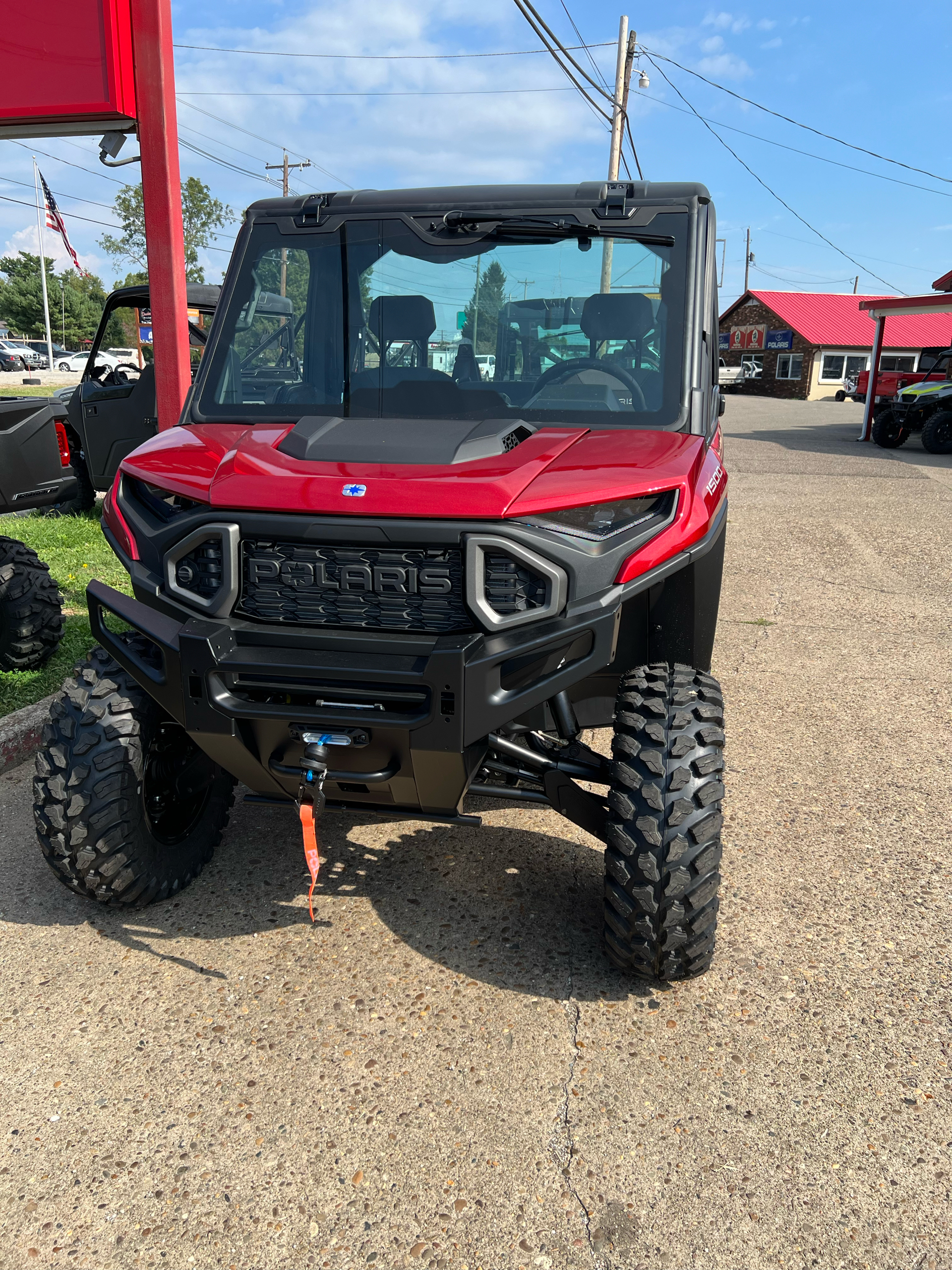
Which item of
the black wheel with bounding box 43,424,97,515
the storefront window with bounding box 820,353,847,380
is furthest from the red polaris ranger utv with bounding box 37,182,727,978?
the storefront window with bounding box 820,353,847,380

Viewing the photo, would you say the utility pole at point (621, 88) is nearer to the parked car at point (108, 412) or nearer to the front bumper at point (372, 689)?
the parked car at point (108, 412)

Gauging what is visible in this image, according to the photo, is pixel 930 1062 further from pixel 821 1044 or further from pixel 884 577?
pixel 884 577

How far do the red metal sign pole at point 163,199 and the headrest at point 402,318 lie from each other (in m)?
2.23

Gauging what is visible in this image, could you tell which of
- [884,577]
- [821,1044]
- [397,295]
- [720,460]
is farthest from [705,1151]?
[884,577]

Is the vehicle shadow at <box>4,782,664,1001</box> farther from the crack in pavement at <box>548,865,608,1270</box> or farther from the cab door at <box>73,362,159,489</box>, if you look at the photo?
the cab door at <box>73,362,159,489</box>

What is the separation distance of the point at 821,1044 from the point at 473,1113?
3.25ft

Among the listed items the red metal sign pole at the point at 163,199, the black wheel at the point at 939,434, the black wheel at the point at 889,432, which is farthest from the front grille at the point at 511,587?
the black wheel at the point at 889,432

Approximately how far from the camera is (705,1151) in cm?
233

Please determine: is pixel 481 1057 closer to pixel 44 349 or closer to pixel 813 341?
pixel 813 341

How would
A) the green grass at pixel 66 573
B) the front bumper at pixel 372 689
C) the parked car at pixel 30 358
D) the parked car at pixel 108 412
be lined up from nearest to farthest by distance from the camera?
1. the front bumper at pixel 372 689
2. the green grass at pixel 66 573
3. the parked car at pixel 108 412
4. the parked car at pixel 30 358

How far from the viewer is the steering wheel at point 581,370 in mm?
3338

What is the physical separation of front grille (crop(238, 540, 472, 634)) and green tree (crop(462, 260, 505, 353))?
126 cm

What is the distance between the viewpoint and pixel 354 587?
2568 mm

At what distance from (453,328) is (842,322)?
5036 cm
